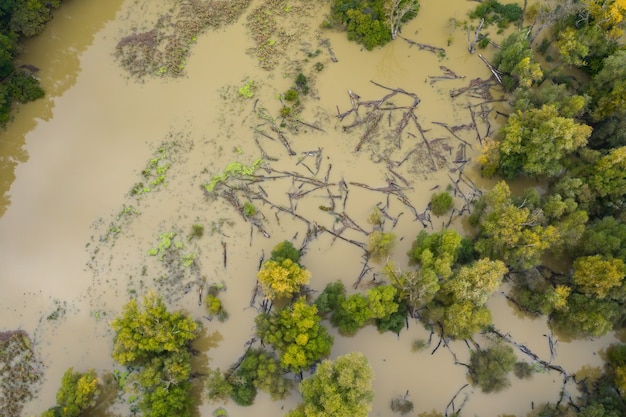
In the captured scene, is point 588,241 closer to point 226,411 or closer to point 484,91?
point 484,91

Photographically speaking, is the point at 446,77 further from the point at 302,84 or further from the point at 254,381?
the point at 254,381

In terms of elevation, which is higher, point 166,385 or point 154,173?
point 154,173

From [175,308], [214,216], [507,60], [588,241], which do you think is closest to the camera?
[588,241]

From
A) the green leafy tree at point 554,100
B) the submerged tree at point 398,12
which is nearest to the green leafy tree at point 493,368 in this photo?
the green leafy tree at point 554,100

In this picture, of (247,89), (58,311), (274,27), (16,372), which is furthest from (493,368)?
(274,27)

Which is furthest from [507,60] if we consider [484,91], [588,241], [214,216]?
[214,216]

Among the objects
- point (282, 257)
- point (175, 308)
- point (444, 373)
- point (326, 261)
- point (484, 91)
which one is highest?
point (484, 91)
